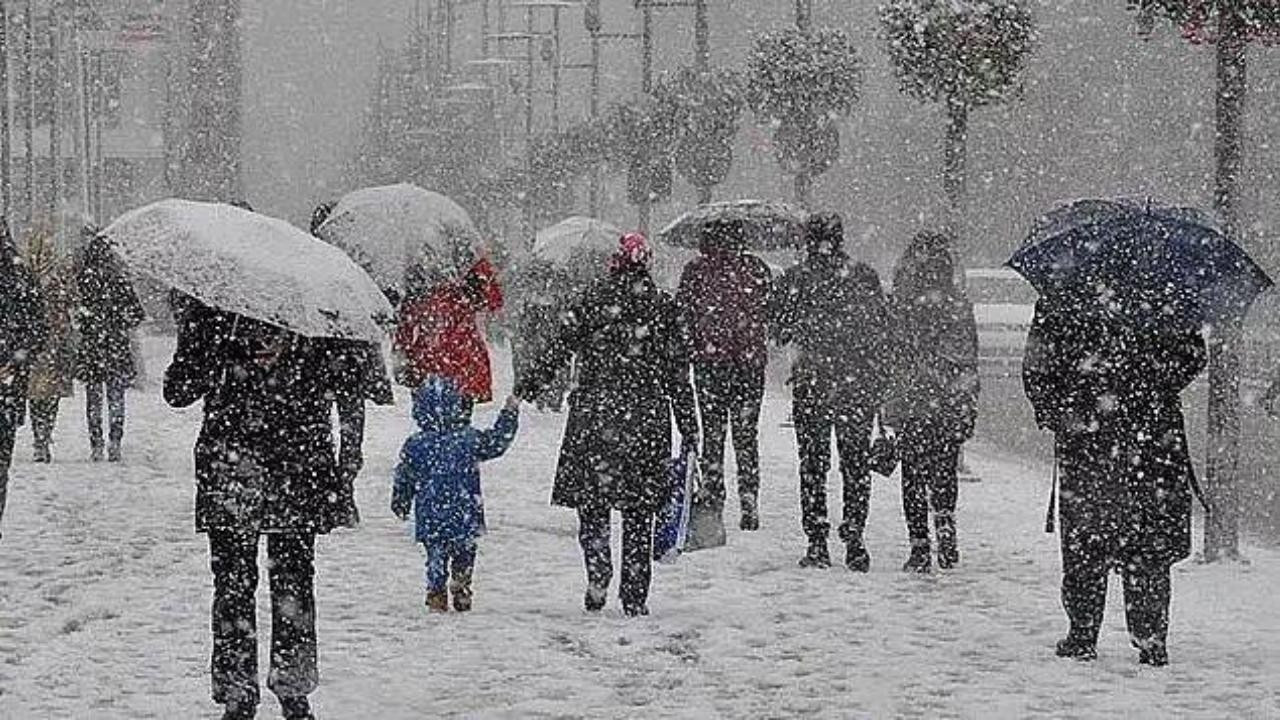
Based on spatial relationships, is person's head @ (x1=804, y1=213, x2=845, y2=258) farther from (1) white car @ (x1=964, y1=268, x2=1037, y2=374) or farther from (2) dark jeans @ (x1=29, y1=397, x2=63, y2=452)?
(1) white car @ (x1=964, y1=268, x2=1037, y2=374)

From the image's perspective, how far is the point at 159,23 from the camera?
71.7 m

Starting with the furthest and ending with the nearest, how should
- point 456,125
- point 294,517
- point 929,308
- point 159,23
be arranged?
point 159,23 → point 456,125 → point 929,308 → point 294,517

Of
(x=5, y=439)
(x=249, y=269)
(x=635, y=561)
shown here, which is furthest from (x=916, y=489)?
(x=249, y=269)

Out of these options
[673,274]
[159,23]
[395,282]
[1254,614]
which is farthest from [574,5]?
[159,23]

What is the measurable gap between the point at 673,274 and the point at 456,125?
10.6m

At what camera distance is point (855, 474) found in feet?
37.6

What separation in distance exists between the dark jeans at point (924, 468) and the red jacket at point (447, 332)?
2.60 metres

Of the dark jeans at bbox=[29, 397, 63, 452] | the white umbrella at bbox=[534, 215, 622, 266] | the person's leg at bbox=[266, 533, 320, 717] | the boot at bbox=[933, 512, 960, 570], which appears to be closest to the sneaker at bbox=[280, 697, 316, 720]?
the person's leg at bbox=[266, 533, 320, 717]

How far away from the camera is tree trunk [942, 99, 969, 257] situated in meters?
16.4

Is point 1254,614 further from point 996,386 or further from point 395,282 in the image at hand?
point 996,386

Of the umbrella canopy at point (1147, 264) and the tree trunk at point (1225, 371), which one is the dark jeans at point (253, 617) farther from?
the tree trunk at point (1225, 371)

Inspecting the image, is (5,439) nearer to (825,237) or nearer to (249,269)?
(249,269)

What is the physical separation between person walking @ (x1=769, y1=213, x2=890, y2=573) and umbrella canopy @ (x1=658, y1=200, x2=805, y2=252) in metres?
1.48

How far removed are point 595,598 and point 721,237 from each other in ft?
9.44
